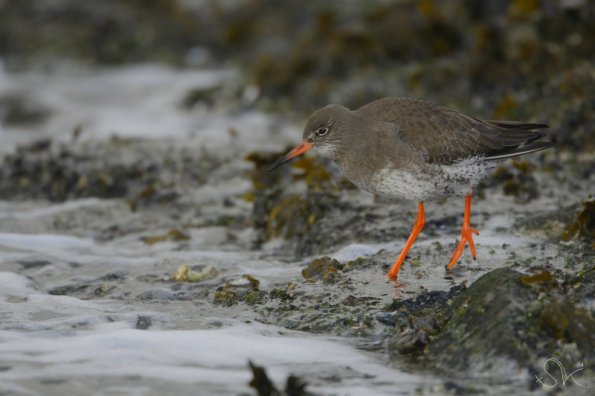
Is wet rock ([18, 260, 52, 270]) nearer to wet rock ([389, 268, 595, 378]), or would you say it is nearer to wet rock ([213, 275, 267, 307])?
wet rock ([213, 275, 267, 307])

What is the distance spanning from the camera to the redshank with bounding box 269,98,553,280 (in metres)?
5.80

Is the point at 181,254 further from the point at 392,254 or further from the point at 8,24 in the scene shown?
the point at 8,24

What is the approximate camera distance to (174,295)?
5.71 meters

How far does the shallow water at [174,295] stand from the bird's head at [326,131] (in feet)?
2.53

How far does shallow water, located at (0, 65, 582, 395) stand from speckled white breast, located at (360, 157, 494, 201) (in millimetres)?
495

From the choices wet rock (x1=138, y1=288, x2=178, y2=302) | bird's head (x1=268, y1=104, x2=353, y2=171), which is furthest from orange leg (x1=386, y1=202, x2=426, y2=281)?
wet rock (x1=138, y1=288, x2=178, y2=302)

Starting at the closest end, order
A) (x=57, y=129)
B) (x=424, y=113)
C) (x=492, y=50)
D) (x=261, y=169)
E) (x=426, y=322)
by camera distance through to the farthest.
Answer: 1. (x=426, y=322)
2. (x=424, y=113)
3. (x=261, y=169)
4. (x=492, y=50)
5. (x=57, y=129)

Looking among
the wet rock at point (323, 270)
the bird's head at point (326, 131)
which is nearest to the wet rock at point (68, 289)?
the wet rock at point (323, 270)

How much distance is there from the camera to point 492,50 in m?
9.94

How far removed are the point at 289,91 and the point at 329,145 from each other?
487 cm

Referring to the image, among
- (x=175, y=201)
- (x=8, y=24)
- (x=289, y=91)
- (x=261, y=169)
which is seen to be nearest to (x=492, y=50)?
(x=289, y=91)

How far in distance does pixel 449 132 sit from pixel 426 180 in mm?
420

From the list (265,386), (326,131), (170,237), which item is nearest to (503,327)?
(265,386)

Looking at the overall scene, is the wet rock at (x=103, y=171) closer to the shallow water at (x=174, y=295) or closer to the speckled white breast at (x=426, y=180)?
the shallow water at (x=174, y=295)
